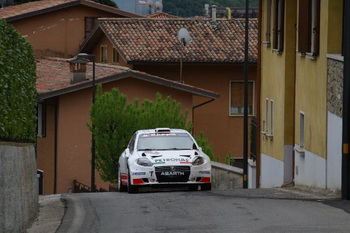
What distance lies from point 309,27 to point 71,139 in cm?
2359

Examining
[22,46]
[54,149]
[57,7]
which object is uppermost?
[57,7]

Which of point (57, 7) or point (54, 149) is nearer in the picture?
point (54, 149)

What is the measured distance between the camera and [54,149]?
52156 mm

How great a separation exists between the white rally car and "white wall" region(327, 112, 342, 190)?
273cm

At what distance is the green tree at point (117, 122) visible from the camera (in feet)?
142

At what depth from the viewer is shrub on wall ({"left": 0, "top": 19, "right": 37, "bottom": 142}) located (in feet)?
54.0

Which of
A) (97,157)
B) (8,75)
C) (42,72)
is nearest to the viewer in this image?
(8,75)

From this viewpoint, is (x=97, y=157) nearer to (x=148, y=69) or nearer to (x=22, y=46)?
(x=148, y=69)

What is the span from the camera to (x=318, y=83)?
94.2 feet

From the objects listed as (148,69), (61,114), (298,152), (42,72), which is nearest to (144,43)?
(148,69)

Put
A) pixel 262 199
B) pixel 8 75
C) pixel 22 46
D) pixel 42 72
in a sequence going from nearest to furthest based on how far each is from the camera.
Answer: pixel 8 75, pixel 22 46, pixel 262 199, pixel 42 72

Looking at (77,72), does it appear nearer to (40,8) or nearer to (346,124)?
(40,8)

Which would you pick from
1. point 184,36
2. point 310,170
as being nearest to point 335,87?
point 310,170

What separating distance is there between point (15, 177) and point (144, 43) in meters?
48.2
